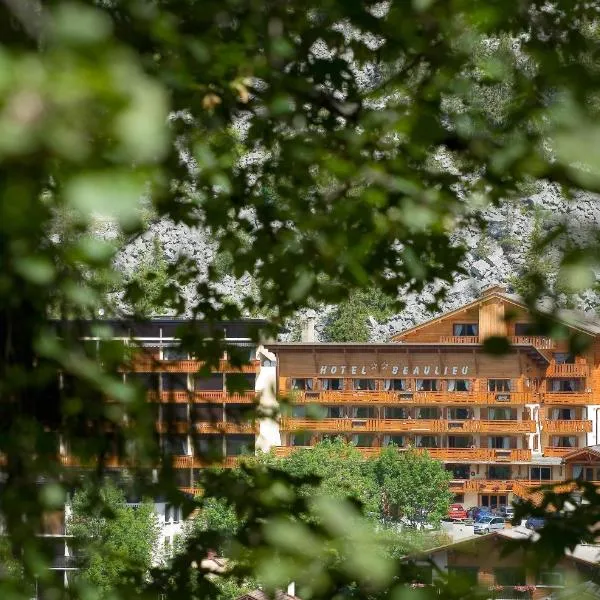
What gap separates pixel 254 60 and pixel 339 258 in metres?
0.64

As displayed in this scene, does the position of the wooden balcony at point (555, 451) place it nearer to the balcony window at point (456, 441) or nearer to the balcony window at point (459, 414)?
the balcony window at point (456, 441)

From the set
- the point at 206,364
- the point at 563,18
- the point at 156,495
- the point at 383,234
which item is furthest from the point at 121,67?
the point at 563,18

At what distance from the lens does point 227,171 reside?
433cm

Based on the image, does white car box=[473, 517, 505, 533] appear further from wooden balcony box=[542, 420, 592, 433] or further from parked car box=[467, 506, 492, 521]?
wooden balcony box=[542, 420, 592, 433]

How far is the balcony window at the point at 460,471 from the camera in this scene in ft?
246

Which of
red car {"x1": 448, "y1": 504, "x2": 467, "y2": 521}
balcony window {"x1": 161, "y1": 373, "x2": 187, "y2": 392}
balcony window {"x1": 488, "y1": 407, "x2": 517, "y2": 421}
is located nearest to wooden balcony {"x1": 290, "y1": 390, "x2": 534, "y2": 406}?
balcony window {"x1": 488, "y1": 407, "x2": 517, "y2": 421}

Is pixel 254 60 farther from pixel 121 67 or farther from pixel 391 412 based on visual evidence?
pixel 391 412

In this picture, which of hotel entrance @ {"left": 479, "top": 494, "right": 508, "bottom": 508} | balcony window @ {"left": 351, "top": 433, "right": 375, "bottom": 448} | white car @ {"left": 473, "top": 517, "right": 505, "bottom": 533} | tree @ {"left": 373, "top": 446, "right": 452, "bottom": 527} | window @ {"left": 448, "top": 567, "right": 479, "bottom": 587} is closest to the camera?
window @ {"left": 448, "top": 567, "right": 479, "bottom": 587}

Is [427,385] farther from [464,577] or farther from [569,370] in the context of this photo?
[464,577]

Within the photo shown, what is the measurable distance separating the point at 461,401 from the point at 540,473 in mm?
6040

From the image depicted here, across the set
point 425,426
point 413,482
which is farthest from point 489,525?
point 425,426

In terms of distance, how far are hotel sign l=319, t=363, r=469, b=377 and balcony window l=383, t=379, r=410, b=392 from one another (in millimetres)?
404

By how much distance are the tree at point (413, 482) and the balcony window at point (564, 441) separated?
693 centimetres

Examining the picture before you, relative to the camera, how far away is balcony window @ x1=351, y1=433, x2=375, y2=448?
75438 millimetres
